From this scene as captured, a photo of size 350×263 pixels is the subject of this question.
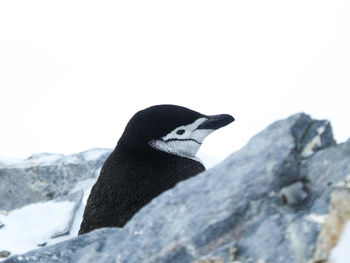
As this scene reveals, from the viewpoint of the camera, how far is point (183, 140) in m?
4.19

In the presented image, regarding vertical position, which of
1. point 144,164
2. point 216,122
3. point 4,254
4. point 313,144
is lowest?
point 4,254

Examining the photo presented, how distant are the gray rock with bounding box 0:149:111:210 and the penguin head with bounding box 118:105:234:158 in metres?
3.18

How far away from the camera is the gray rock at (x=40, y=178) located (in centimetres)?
702

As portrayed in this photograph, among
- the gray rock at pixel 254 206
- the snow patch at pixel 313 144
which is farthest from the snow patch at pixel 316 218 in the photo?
the snow patch at pixel 313 144

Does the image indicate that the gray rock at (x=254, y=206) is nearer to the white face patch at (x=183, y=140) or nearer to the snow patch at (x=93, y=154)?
the white face patch at (x=183, y=140)

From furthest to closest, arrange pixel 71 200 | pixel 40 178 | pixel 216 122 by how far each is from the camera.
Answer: pixel 40 178
pixel 71 200
pixel 216 122

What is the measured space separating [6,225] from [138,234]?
3.83 m

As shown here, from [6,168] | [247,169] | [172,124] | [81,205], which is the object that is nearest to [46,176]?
[6,168]

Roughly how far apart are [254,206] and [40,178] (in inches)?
203

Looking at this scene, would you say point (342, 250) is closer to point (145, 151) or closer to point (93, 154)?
point (145, 151)

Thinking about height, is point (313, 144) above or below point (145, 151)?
above

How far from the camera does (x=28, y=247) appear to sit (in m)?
5.41

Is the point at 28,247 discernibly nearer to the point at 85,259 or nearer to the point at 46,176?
the point at 46,176

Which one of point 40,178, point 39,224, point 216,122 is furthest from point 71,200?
point 216,122
